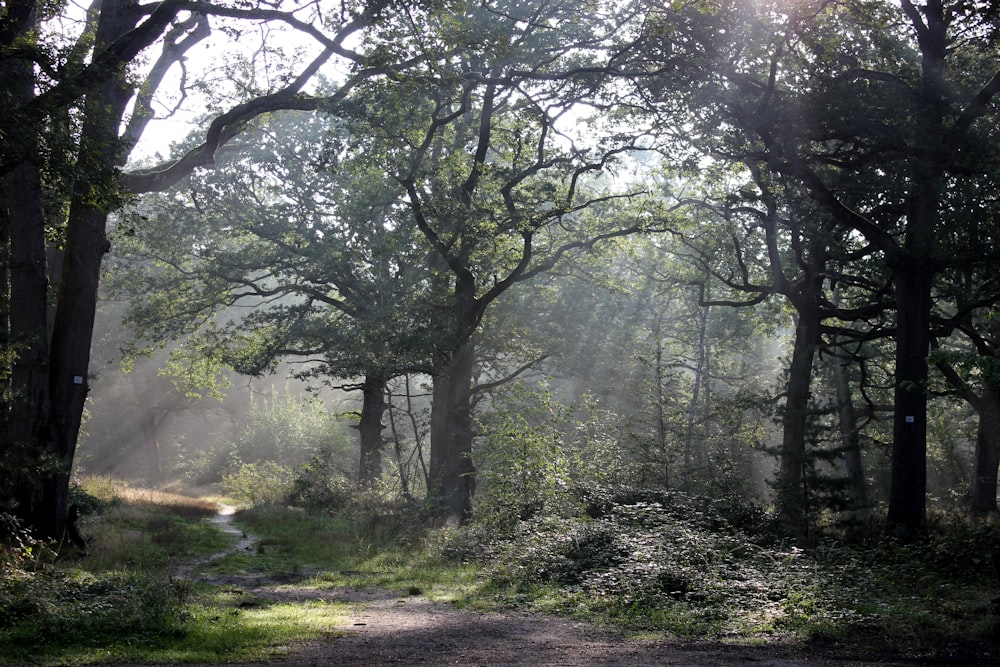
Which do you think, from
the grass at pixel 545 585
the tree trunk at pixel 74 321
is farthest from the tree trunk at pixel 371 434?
the tree trunk at pixel 74 321

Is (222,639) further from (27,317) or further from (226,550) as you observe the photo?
(226,550)

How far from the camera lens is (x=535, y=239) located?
25141mm

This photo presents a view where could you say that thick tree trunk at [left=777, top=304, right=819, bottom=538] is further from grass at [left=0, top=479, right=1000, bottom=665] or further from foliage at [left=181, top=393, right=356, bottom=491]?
foliage at [left=181, top=393, right=356, bottom=491]


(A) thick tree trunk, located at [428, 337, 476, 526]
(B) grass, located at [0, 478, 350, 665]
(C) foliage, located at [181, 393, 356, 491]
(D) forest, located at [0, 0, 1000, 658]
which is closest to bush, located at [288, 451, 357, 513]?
(D) forest, located at [0, 0, 1000, 658]

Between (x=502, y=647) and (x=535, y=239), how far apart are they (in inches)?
735

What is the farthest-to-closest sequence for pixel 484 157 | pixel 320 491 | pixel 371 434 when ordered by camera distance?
pixel 371 434
pixel 320 491
pixel 484 157

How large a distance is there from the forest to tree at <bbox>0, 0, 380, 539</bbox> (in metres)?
0.06

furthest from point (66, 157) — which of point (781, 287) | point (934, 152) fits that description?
point (781, 287)

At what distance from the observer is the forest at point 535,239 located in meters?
11.5

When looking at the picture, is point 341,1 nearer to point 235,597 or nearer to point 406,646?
point 235,597

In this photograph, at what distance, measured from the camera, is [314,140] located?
90.4 feet

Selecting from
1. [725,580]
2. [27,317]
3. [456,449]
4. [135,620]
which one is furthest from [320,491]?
[135,620]

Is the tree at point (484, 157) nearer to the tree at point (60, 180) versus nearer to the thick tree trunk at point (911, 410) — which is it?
the tree at point (60, 180)

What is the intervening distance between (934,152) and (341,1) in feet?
36.1
